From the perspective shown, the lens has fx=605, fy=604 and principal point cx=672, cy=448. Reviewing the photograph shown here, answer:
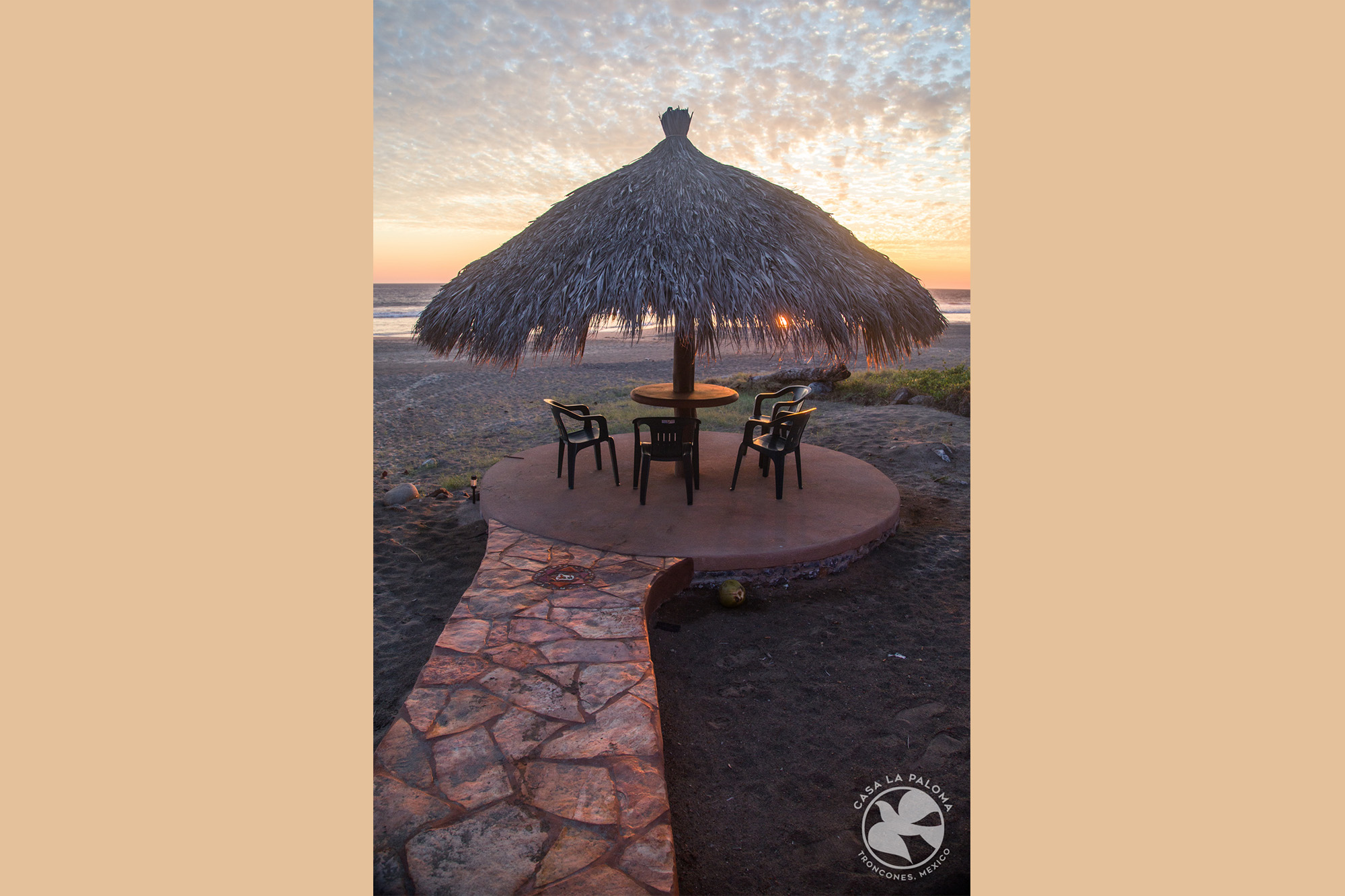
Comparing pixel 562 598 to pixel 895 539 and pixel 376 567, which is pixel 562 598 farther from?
pixel 895 539

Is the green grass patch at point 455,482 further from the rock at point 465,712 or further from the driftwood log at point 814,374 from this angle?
the driftwood log at point 814,374

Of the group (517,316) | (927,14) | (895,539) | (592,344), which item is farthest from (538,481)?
(592,344)

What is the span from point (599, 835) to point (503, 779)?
45 cm

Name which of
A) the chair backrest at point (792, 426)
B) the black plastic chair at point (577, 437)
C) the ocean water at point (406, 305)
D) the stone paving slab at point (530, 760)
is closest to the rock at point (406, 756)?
the stone paving slab at point (530, 760)

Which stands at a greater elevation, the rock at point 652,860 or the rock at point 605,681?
the rock at point 605,681

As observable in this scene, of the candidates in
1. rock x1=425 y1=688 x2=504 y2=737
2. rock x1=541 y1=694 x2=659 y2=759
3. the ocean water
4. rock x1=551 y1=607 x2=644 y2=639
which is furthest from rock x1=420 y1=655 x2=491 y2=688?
the ocean water

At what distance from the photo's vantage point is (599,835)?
6.34ft

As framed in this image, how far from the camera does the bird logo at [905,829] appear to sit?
228 centimetres

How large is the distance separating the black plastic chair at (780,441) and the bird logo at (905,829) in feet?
9.72

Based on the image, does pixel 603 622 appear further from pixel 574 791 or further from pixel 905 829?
pixel 905 829

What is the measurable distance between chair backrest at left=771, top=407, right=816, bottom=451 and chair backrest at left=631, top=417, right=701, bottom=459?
28.6 inches

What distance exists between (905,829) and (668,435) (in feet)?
11.2

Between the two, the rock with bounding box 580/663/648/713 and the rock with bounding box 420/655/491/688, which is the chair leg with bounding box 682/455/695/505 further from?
the rock with bounding box 420/655/491/688

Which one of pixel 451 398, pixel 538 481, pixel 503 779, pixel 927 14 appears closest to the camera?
pixel 503 779
